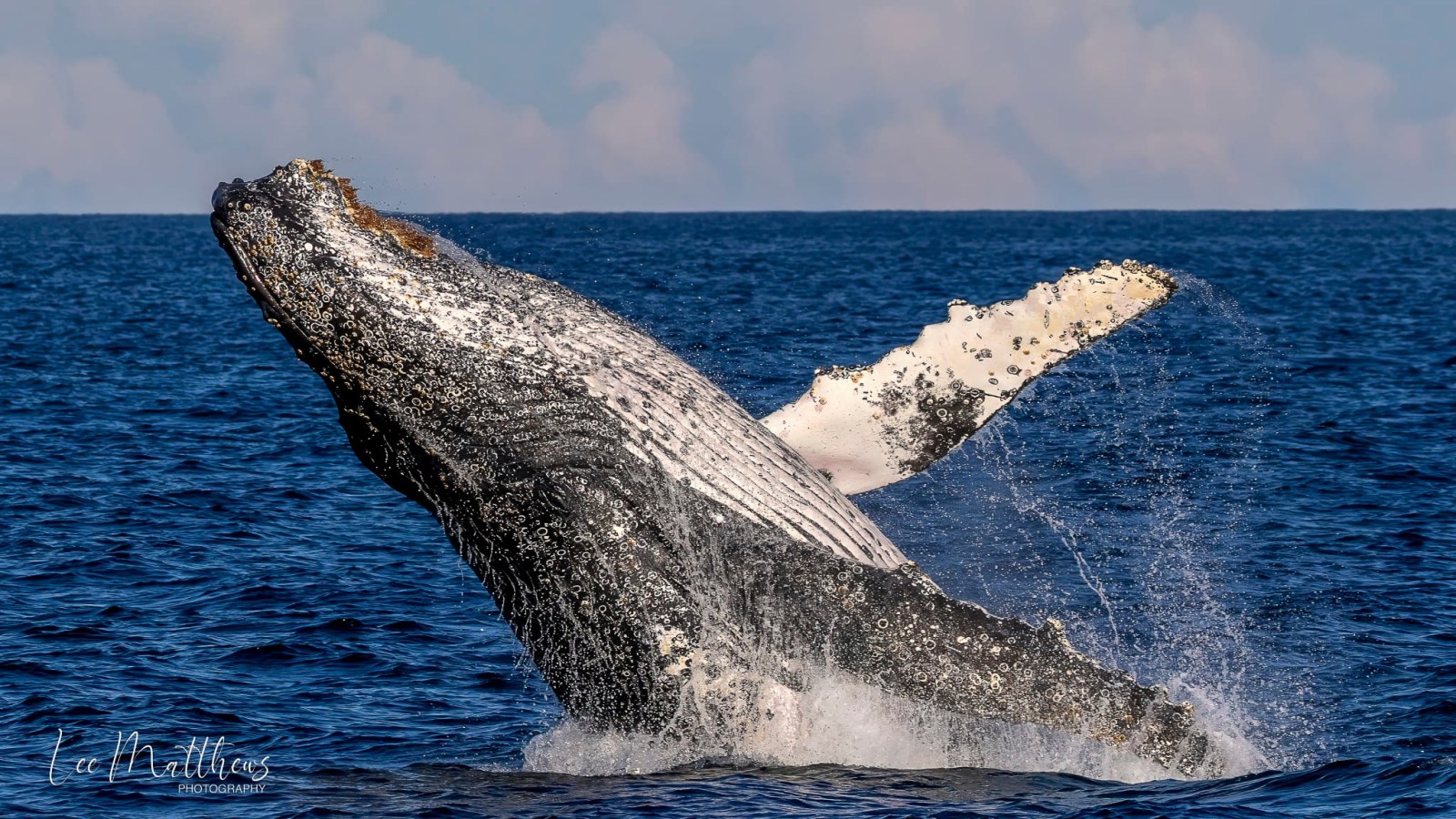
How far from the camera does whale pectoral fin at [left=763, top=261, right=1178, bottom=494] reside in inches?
430

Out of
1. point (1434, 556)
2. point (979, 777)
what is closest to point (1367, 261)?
point (1434, 556)

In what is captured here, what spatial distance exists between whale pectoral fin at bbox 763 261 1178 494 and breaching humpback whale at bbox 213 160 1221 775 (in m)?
0.88

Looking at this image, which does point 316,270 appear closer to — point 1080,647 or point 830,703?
point 830,703

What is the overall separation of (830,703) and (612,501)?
74.5 inches

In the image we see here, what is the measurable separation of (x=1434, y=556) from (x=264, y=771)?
1218 centimetres

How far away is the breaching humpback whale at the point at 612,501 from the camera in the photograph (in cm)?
938

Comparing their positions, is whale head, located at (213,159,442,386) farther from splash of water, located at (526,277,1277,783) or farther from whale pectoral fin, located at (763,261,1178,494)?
splash of water, located at (526,277,1277,783)

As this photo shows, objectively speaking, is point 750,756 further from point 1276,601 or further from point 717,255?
point 717,255

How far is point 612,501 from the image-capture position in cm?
953

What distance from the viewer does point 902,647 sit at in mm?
9547

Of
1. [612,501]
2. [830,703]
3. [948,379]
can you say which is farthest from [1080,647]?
[612,501]

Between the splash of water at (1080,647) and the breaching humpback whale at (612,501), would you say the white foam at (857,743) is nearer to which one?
→ the splash of water at (1080,647)
